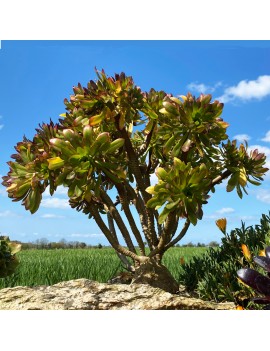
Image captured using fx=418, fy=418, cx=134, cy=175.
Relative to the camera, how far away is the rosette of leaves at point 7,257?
8.93 feet

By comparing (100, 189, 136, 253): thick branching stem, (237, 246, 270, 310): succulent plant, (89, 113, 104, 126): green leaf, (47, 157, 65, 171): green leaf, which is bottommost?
(237, 246, 270, 310): succulent plant

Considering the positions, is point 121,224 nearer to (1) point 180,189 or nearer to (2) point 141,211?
(2) point 141,211

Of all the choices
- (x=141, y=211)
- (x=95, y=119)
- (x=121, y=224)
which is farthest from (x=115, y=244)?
(x=95, y=119)

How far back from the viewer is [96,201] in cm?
308

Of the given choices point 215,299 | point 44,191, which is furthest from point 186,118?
point 215,299

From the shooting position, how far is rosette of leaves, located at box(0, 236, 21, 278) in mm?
2723

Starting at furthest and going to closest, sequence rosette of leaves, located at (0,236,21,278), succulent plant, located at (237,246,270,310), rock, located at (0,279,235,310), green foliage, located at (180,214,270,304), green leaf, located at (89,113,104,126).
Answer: rosette of leaves, located at (0,236,21,278) < green foliage, located at (180,214,270,304) < green leaf, located at (89,113,104,126) < rock, located at (0,279,235,310) < succulent plant, located at (237,246,270,310)

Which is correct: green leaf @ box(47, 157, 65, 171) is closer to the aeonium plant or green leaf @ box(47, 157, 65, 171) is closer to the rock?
the aeonium plant

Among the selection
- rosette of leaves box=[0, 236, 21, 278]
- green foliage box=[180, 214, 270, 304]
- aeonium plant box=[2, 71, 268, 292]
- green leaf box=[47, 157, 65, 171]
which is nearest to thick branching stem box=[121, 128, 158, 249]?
aeonium plant box=[2, 71, 268, 292]

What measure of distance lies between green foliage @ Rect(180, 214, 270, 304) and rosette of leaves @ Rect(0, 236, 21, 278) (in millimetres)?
1210

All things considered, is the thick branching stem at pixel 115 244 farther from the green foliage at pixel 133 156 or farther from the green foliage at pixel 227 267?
the green foliage at pixel 227 267

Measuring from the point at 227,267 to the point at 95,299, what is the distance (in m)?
1.05
